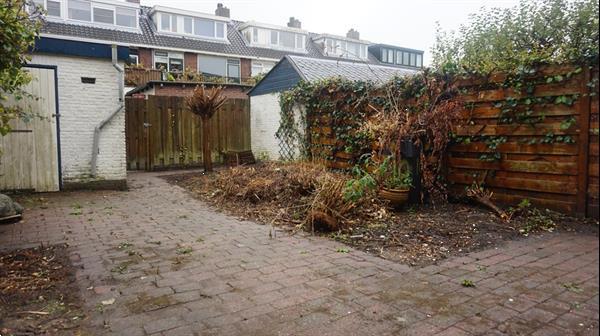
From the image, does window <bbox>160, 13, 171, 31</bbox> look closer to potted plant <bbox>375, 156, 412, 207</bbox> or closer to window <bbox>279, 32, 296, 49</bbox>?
window <bbox>279, 32, 296, 49</bbox>

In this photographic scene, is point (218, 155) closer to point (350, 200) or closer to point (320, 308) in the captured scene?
point (350, 200)

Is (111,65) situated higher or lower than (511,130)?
higher

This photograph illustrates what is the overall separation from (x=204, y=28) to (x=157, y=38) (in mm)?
3598

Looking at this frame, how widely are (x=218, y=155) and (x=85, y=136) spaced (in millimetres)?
5264

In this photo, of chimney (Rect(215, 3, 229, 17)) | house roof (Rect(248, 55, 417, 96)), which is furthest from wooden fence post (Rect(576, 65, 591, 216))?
chimney (Rect(215, 3, 229, 17))

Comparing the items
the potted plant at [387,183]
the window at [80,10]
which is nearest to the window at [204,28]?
the window at [80,10]

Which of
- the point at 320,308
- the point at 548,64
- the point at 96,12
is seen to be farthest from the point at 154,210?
the point at 96,12

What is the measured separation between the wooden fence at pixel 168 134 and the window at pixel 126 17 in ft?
50.9

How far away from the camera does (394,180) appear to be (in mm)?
5906

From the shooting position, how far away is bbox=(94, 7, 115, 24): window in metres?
24.0

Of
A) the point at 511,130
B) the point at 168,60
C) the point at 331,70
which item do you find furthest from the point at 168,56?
the point at 511,130

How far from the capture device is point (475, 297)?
3.04 meters

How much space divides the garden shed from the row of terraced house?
5.0 inches

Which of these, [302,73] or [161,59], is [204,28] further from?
[302,73]
